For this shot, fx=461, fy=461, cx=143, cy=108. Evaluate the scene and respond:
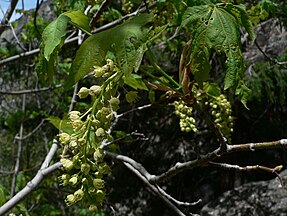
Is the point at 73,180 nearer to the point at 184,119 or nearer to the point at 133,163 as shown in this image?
the point at 133,163

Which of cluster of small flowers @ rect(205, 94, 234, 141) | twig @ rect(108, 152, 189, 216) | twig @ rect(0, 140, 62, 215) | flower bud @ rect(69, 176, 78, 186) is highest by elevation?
flower bud @ rect(69, 176, 78, 186)

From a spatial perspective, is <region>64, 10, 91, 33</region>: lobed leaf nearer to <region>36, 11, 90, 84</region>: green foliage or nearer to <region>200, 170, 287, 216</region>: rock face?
<region>36, 11, 90, 84</region>: green foliage

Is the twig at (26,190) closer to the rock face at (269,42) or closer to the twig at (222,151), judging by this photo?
the twig at (222,151)

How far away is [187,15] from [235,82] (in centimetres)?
20

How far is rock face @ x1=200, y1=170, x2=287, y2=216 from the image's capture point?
387 centimetres

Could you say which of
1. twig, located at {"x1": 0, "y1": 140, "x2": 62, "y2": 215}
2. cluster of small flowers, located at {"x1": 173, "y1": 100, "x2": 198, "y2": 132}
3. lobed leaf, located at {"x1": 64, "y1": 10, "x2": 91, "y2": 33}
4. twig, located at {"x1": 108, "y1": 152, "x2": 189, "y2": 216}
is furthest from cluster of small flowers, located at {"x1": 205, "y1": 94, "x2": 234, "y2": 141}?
lobed leaf, located at {"x1": 64, "y1": 10, "x2": 91, "y2": 33}

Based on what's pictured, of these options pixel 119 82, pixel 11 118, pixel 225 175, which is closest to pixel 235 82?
pixel 119 82

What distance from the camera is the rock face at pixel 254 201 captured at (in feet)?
12.7

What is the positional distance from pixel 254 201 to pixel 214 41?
3.26 meters

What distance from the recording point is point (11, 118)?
498cm

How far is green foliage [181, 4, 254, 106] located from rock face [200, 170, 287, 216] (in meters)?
2.94

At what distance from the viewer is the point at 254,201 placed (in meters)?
4.07

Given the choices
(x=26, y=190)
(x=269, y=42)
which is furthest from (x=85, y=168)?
(x=269, y=42)

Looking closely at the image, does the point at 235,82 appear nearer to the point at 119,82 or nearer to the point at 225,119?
the point at 119,82
